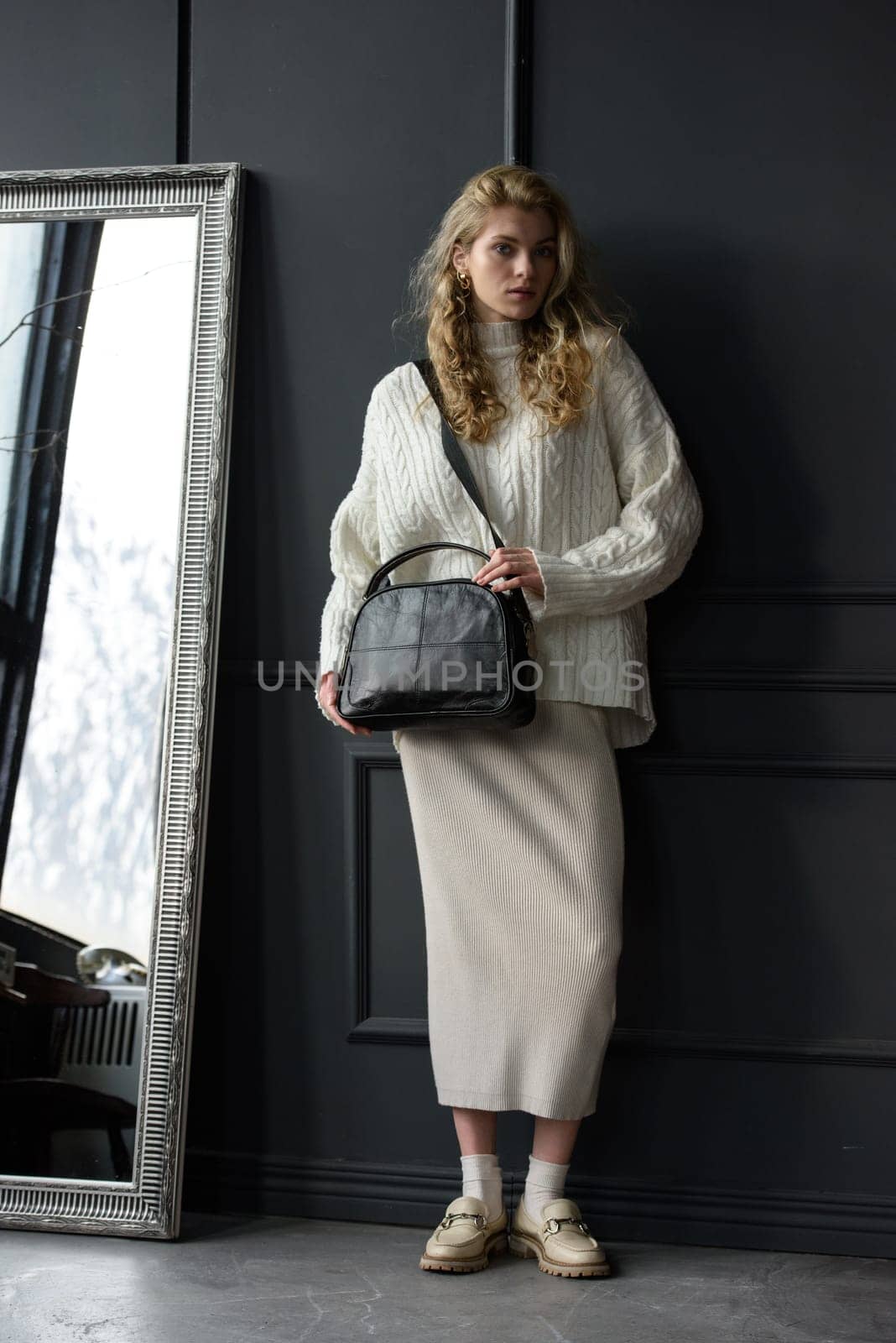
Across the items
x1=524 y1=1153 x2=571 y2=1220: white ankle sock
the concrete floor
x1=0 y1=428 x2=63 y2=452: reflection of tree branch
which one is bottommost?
the concrete floor

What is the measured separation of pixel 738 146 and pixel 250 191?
2.96 feet

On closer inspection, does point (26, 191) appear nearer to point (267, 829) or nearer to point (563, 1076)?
point (267, 829)

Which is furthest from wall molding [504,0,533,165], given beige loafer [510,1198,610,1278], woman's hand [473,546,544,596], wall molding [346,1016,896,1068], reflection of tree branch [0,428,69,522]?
beige loafer [510,1198,610,1278]

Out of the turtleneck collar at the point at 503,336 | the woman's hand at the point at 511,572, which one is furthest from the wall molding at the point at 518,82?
the woman's hand at the point at 511,572

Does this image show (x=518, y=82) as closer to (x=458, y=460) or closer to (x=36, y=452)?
(x=458, y=460)

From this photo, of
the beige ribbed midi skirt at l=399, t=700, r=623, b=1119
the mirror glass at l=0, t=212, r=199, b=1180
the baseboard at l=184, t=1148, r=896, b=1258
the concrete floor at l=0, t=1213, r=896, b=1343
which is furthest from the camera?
the mirror glass at l=0, t=212, r=199, b=1180

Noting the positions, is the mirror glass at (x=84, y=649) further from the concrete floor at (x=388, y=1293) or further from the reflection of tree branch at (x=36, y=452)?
the concrete floor at (x=388, y=1293)

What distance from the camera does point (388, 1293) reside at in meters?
1.89

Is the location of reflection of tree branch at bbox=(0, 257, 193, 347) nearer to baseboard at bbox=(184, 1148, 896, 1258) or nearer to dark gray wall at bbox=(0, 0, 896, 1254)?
dark gray wall at bbox=(0, 0, 896, 1254)

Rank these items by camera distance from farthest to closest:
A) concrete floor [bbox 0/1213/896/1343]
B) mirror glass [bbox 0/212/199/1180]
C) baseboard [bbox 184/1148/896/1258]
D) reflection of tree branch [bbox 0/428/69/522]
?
1. reflection of tree branch [bbox 0/428/69/522]
2. mirror glass [bbox 0/212/199/1180]
3. baseboard [bbox 184/1148/896/1258]
4. concrete floor [bbox 0/1213/896/1343]

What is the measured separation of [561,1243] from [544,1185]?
0.09 meters

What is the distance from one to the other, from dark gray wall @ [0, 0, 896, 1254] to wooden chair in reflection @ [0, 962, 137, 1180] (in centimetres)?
19

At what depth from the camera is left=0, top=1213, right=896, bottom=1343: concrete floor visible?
5.72 feet

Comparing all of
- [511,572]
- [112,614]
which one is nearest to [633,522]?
[511,572]
